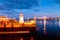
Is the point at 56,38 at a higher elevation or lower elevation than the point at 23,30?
lower

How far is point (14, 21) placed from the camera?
2896 mm

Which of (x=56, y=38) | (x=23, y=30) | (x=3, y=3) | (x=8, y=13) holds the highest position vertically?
(x=3, y=3)

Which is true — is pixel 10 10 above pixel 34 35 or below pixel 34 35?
above

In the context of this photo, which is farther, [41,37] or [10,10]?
[41,37]

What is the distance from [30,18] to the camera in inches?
116

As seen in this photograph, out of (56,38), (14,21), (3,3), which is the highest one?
(3,3)

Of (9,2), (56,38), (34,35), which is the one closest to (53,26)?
(56,38)

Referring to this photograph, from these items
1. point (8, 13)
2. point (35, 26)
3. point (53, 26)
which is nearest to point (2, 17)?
point (8, 13)

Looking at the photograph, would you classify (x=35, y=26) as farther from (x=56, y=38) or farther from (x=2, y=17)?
(x=2, y=17)

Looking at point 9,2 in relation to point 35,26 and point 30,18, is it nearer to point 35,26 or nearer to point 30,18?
point 30,18

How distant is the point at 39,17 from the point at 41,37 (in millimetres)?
504

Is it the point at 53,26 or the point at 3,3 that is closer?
the point at 3,3

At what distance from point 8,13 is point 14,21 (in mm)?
240

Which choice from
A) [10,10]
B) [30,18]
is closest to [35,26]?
[30,18]
